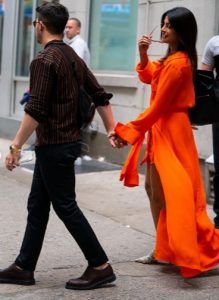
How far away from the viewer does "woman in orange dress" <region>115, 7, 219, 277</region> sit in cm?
415

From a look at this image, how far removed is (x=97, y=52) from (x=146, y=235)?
4923 mm

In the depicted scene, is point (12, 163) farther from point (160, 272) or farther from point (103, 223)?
point (103, 223)

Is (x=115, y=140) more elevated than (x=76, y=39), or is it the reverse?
(x=76, y=39)

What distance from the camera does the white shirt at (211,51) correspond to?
17.6 ft

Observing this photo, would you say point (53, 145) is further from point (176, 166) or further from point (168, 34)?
point (168, 34)

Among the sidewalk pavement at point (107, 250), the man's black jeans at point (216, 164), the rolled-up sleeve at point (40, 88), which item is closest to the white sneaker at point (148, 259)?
the sidewalk pavement at point (107, 250)

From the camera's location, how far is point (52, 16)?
3.79m

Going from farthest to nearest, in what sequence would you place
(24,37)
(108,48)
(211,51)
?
1. (24,37)
2. (108,48)
3. (211,51)

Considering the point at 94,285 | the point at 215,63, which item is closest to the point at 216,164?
the point at 215,63

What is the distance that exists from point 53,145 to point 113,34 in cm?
594

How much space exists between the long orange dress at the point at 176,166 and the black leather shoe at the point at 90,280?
506 millimetres

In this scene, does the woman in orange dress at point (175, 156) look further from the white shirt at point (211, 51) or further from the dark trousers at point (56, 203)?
the white shirt at point (211, 51)

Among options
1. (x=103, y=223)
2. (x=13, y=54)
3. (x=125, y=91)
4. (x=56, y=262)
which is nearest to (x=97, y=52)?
(x=125, y=91)

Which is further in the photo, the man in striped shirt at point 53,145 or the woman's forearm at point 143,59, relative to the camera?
the woman's forearm at point 143,59
